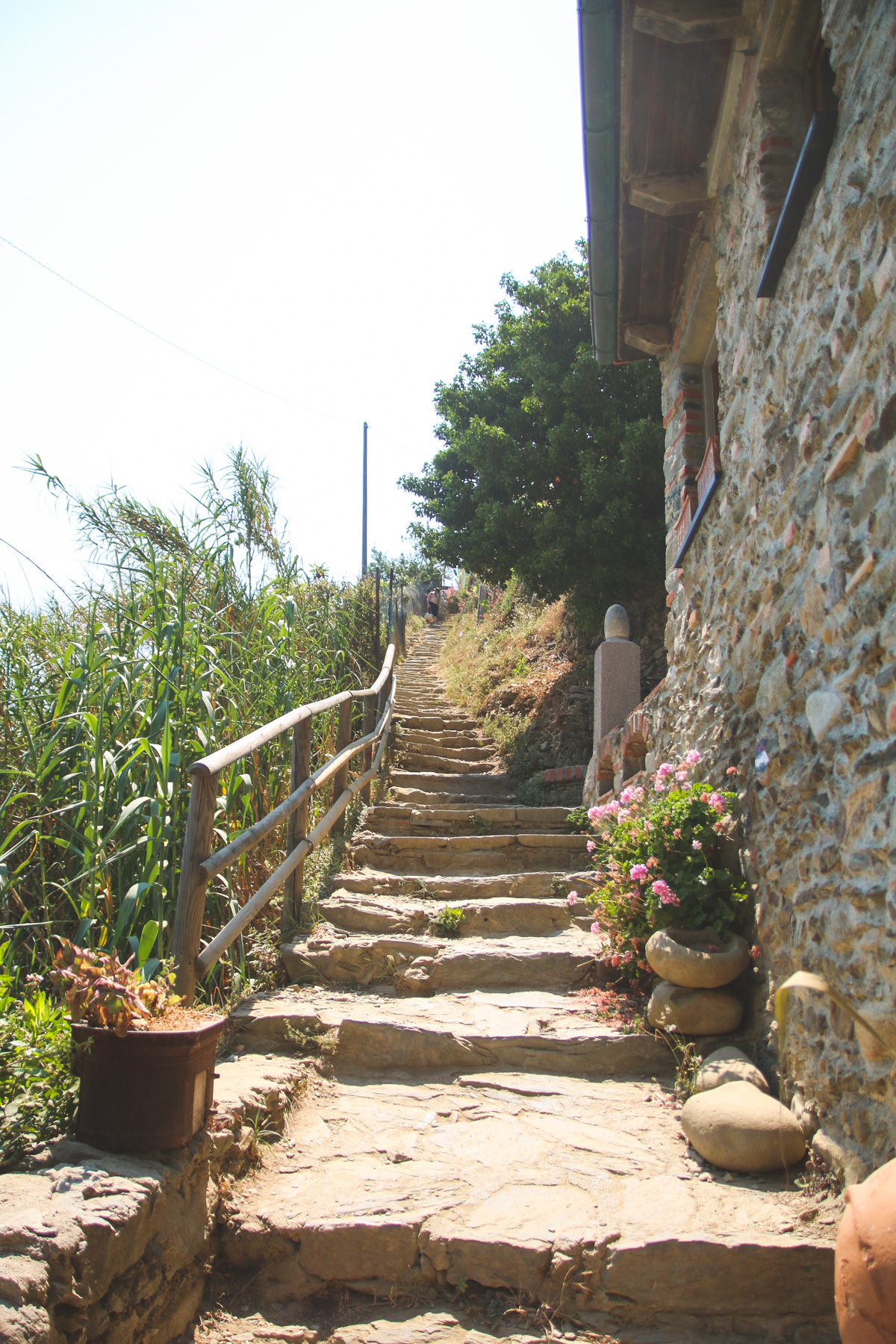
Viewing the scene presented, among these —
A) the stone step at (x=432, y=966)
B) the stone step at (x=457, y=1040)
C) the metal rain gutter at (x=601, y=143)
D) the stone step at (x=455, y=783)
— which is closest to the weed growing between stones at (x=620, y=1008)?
the stone step at (x=457, y=1040)

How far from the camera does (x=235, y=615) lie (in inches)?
169

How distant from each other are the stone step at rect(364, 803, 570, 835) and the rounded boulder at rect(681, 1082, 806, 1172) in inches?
120

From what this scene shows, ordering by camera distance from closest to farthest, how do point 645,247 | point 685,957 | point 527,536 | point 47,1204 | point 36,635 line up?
point 47,1204 < point 685,957 < point 36,635 < point 645,247 < point 527,536

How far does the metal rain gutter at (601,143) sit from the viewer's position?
2.78 metres

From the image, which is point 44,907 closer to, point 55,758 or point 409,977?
point 55,758

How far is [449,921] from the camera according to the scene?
384 cm

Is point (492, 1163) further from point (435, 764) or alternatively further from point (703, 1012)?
point (435, 764)

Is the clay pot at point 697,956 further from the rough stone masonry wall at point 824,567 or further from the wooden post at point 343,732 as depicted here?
the wooden post at point 343,732

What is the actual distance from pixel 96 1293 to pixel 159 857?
3.90ft

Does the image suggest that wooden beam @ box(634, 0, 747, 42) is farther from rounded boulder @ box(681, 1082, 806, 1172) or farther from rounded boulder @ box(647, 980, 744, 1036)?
rounded boulder @ box(681, 1082, 806, 1172)

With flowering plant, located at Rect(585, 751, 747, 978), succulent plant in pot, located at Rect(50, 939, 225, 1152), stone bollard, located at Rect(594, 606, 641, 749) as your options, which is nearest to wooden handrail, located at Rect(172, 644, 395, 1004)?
succulent plant in pot, located at Rect(50, 939, 225, 1152)

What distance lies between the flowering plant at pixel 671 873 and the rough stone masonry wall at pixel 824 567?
166 millimetres

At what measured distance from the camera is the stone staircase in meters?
1.84

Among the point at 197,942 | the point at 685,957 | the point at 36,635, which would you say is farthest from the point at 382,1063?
the point at 36,635
